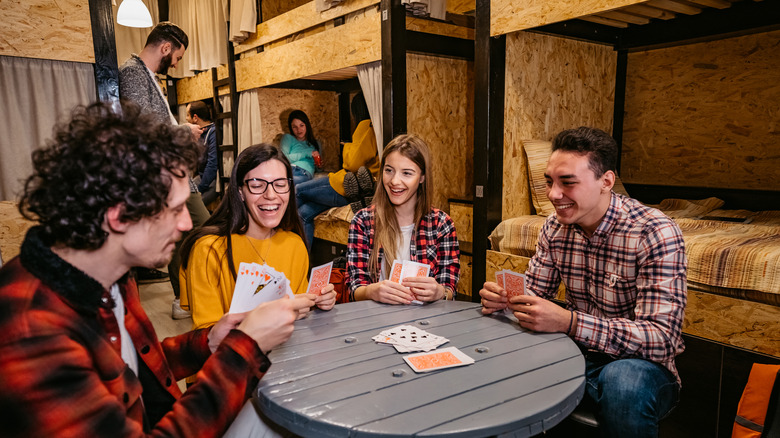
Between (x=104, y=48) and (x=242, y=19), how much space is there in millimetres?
3376

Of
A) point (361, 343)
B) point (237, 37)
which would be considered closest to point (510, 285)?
point (361, 343)

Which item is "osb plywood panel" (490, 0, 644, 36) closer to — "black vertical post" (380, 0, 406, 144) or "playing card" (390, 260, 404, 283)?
"black vertical post" (380, 0, 406, 144)

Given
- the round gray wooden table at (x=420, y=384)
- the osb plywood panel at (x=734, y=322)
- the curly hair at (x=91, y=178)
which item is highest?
the curly hair at (x=91, y=178)

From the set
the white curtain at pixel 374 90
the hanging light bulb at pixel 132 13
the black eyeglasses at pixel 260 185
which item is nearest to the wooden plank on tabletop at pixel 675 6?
the white curtain at pixel 374 90

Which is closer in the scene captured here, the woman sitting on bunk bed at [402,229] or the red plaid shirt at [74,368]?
the red plaid shirt at [74,368]

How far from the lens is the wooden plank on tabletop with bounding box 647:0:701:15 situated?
3.07 m

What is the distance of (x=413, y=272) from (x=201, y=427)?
1165 mm

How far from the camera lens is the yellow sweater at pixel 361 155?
461cm

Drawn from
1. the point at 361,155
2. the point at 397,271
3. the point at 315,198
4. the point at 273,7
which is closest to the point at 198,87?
the point at 273,7

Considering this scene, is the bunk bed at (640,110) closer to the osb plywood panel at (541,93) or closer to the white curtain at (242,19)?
the osb plywood panel at (541,93)

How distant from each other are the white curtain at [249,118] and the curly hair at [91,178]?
5.91 m

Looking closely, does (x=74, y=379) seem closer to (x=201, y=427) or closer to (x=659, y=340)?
(x=201, y=427)

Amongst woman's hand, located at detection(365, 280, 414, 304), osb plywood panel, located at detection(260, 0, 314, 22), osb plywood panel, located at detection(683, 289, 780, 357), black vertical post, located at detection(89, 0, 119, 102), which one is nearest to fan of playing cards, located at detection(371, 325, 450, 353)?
woman's hand, located at detection(365, 280, 414, 304)

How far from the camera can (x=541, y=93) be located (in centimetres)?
360
